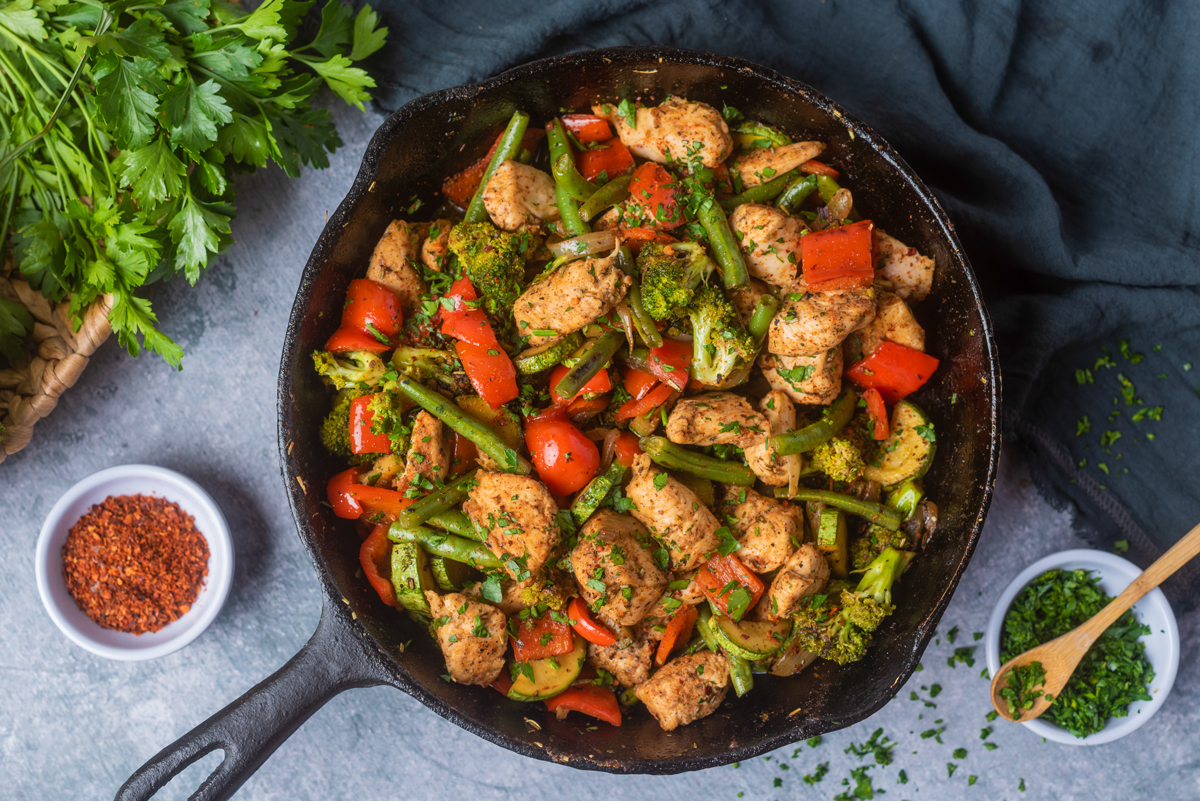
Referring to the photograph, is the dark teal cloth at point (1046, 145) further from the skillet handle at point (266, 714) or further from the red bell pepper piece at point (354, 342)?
the skillet handle at point (266, 714)

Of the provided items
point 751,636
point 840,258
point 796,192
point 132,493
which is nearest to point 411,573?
point 751,636

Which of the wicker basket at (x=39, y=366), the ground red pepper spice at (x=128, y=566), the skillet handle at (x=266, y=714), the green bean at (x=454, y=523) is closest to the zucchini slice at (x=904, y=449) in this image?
the green bean at (x=454, y=523)

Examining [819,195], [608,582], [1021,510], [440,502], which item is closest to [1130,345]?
[1021,510]

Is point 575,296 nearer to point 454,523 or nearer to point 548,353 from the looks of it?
point 548,353

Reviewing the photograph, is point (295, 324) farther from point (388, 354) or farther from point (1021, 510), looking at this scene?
point (1021, 510)

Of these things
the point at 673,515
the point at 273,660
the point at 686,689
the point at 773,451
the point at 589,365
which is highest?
the point at 589,365

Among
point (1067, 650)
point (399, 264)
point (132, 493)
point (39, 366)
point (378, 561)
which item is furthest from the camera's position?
point (132, 493)

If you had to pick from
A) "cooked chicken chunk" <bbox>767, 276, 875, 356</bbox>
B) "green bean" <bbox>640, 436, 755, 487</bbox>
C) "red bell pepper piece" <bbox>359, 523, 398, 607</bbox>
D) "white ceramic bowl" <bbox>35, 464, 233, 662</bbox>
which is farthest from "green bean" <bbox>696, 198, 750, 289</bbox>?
"white ceramic bowl" <bbox>35, 464, 233, 662</bbox>

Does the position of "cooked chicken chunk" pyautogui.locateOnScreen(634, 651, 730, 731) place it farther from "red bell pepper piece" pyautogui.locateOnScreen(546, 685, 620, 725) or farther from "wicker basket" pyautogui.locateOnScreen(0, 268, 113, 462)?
"wicker basket" pyautogui.locateOnScreen(0, 268, 113, 462)
